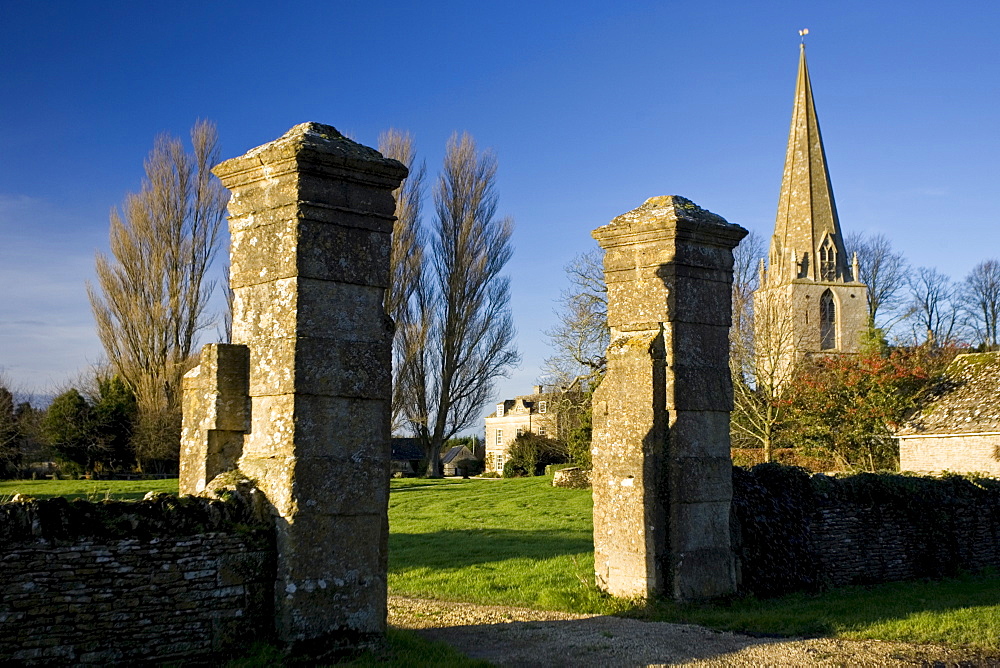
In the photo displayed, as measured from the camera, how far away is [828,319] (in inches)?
1854

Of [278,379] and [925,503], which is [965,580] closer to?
[925,503]

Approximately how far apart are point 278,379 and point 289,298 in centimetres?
53

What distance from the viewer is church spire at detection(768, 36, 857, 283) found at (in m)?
46.2

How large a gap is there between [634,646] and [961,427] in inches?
689

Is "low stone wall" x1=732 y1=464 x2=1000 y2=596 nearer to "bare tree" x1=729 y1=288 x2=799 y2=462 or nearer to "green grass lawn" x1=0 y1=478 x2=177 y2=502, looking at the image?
"bare tree" x1=729 y1=288 x2=799 y2=462

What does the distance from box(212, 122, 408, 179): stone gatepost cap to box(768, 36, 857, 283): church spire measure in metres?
42.5

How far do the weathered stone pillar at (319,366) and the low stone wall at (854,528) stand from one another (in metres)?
4.44

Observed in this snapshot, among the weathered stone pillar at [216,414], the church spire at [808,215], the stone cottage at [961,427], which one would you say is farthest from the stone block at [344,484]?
the church spire at [808,215]

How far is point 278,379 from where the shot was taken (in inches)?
234

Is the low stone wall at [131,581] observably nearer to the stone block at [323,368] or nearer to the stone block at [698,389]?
the stone block at [323,368]

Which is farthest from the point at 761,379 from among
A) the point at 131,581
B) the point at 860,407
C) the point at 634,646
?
the point at 131,581

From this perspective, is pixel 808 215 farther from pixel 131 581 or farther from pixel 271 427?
pixel 131 581

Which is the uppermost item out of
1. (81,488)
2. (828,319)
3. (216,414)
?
(828,319)

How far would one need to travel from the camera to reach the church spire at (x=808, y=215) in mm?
46250
